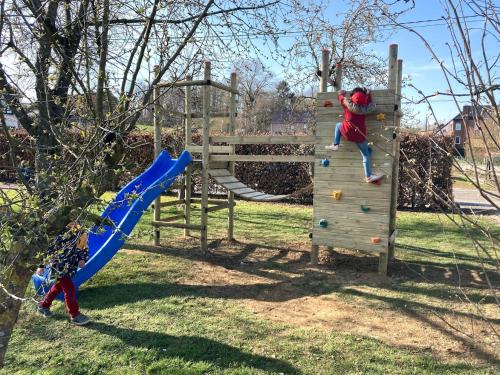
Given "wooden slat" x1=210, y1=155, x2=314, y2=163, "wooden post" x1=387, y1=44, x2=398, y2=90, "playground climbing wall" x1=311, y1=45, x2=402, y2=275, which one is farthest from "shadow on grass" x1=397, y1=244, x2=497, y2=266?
"wooden post" x1=387, y1=44, x2=398, y2=90

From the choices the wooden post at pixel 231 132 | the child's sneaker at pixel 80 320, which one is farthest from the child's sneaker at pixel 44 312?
the wooden post at pixel 231 132

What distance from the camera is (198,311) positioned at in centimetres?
456

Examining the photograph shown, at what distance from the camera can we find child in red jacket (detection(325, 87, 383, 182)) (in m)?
5.60

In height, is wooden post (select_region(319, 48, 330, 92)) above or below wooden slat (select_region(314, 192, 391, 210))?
above

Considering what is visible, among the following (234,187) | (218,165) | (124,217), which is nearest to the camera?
(124,217)

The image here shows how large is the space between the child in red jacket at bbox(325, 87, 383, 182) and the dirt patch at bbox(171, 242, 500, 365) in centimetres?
143

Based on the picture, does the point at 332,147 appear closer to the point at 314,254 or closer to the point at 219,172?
the point at 314,254

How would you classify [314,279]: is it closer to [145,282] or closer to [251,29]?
[145,282]

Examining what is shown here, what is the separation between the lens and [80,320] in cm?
415

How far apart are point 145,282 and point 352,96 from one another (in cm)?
351

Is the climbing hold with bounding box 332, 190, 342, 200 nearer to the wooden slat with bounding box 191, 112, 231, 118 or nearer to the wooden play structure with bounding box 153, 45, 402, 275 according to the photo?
the wooden play structure with bounding box 153, 45, 402, 275

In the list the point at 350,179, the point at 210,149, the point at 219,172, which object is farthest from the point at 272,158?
the point at 350,179

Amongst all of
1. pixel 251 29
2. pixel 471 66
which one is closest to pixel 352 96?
pixel 251 29

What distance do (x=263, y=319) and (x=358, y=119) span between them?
2884mm
